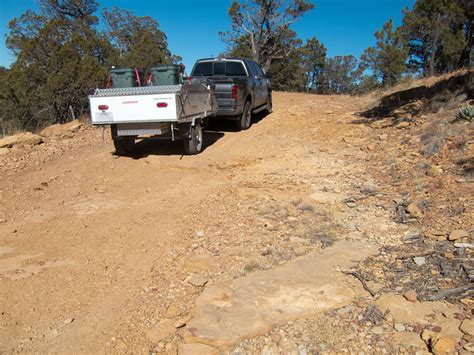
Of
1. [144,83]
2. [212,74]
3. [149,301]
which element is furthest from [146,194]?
[212,74]

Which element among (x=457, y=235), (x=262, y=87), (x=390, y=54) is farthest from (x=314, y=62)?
(x=457, y=235)

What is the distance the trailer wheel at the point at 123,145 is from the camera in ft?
27.6

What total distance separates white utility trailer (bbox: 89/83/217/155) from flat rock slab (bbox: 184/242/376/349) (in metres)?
4.38

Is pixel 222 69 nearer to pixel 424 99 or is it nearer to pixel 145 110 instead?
pixel 145 110

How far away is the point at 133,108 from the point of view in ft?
24.8

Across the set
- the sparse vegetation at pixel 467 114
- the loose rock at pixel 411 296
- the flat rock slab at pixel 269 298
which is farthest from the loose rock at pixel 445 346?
the sparse vegetation at pixel 467 114

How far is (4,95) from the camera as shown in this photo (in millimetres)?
15531

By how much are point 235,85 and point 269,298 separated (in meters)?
7.23

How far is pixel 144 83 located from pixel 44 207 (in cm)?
453

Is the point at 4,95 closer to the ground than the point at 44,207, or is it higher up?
higher up

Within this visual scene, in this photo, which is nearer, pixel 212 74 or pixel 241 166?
pixel 241 166

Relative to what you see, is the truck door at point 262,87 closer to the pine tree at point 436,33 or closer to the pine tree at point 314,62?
the pine tree at point 436,33

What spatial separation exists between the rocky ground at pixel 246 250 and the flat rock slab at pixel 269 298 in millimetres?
15

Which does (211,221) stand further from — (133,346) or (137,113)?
(137,113)
